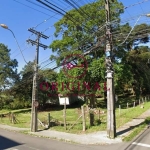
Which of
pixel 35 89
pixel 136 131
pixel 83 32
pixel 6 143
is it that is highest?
pixel 83 32

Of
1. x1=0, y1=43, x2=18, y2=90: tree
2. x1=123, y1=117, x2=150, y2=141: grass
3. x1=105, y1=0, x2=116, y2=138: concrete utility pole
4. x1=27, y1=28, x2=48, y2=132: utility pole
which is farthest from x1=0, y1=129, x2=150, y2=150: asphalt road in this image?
x1=0, y1=43, x2=18, y2=90: tree

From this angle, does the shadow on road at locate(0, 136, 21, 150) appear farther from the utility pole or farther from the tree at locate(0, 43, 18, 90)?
the tree at locate(0, 43, 18, 90)

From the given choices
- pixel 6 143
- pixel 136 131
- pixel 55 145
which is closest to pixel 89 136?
pixel 55 145

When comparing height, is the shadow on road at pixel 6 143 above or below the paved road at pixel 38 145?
below

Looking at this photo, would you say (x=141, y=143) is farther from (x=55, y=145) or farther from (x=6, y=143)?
(x=6, y=143)

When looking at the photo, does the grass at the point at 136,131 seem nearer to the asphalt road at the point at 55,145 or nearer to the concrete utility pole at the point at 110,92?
the asphalt road at the point at 55,145

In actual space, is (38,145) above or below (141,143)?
below

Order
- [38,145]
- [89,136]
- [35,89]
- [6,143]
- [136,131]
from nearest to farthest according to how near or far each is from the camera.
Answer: [38,145] → [6,143] → [89,136] → [136,131] → [35,89]

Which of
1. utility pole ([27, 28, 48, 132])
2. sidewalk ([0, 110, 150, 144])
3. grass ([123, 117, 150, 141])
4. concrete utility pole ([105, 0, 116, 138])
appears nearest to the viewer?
sidewalk ([0, 110, 150, 144])

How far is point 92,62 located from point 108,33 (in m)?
15.4

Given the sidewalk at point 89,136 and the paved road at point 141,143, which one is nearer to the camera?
the paved road at point 141,143

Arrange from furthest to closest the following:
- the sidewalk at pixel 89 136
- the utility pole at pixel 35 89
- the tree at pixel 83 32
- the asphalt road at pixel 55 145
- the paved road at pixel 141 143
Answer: the tree at pixel 83 32 < the utility pole at pixel 35 89 < the sidewalk at pixel 89 136 < the asphalt road at pixel 55 145 < the paved road at pixel 141 143

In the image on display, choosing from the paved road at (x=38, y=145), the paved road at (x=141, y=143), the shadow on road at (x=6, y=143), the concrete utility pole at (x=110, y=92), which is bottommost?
the shadow on road at (x=6, y=143)

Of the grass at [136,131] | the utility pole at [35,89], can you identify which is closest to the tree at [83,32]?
the utility pole at [35,89]
